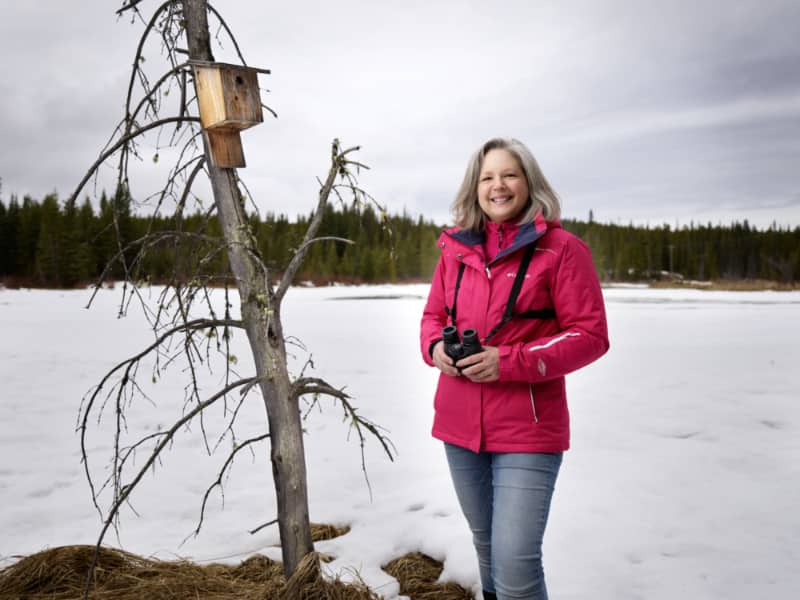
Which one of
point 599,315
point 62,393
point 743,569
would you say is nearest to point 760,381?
point 743,569

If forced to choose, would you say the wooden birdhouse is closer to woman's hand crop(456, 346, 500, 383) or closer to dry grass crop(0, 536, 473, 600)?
woman's hand crop(456, 346, 500, 383)

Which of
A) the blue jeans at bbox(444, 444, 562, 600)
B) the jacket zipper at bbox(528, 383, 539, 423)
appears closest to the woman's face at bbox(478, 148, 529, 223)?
the jacket zipper at bbox(528, 383, 539, 423)

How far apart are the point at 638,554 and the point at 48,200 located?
169 ft

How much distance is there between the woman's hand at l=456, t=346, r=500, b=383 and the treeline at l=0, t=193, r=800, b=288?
78 centimetres

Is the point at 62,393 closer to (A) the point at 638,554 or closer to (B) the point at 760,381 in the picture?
(A) the point at 638,554

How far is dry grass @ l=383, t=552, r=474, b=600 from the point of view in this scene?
3056 millimetres

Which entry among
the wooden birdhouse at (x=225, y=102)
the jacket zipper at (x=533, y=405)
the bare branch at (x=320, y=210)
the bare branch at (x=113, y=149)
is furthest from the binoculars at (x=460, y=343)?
the bare branch at (x=113, y=149)

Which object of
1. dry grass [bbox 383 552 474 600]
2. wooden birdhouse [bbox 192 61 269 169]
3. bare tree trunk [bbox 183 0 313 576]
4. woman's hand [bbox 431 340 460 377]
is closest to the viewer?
woman's hand [bbox 431 340 460 377]

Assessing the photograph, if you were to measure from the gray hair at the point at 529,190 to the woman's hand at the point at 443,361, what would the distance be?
21.5 inches

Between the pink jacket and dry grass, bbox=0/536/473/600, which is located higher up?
the pink jacket

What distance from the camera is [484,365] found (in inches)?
81.7

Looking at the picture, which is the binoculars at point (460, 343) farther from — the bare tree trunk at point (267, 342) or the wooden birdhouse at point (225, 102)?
the wooden birdhouse at point (225, 102)

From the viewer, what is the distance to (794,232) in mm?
87875

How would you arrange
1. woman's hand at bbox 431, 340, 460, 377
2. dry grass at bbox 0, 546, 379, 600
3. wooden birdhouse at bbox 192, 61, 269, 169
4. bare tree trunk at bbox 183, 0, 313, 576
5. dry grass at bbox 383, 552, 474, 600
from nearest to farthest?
1. woman's hand at bbox 431, 340, 460, 377
2. wooden birdhouse at bbox 192, 61, 269, 169
3. bare tree trunk at bbox 183, 0, 313, 576
4. dry grass at bbox 0, 546, 379, 600
5. dry grass at bbox 383, 552, 474, 600
